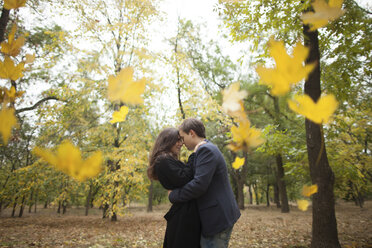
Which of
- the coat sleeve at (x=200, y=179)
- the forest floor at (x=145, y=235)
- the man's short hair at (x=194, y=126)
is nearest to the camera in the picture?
the coat sleeve at (x=200, y=179)

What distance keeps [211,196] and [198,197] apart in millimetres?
99

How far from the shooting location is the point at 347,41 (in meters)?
3.29

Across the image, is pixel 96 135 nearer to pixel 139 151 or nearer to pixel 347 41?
pixel 139 151

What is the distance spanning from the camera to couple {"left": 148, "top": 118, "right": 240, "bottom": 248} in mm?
1405

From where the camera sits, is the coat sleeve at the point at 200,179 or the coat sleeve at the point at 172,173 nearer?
the coat sleeve at the point at 200,179

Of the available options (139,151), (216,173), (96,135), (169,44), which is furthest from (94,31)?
(216,173)

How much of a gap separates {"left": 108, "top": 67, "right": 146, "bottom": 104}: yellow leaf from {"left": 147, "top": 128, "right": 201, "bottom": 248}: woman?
88 centimetres

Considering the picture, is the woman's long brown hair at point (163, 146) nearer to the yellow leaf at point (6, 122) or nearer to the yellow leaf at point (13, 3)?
the yellow leaf at point (6, 122)

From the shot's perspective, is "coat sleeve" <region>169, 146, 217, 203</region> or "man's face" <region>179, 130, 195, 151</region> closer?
"coat sleeve" <region>169, 146, 217, 203</region>

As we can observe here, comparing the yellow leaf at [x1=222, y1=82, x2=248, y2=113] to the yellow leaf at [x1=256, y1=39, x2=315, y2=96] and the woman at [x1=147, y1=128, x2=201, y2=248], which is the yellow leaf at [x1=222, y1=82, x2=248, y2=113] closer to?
the yellow leaf at [x1=256, y1=39, x2=315, y2=96]

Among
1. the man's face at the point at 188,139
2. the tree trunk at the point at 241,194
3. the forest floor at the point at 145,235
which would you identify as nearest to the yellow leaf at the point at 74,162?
the man's face at the point at 188,139

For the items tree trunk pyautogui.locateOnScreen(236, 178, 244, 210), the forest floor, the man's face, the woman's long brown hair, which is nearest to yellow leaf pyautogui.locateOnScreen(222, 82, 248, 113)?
the man's face

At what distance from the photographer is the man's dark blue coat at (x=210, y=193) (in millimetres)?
1387

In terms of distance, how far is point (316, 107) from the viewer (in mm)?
706
